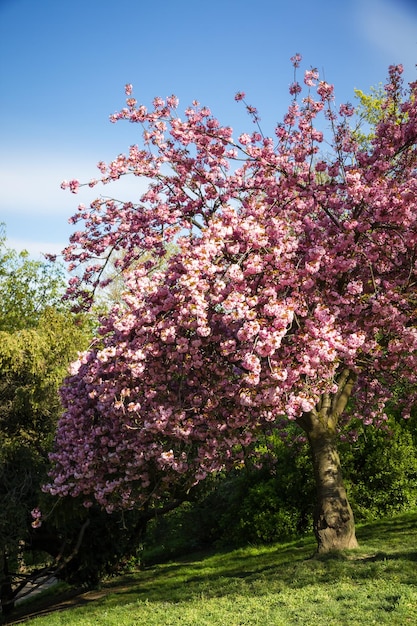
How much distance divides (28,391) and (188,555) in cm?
609

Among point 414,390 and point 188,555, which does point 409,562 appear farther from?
point 188,555

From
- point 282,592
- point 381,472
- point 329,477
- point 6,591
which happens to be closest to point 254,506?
point 381,472

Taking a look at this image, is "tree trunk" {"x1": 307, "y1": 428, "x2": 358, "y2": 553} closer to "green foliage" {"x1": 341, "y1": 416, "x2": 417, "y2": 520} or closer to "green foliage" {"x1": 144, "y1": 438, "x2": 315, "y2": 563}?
"green foliage" {"x1": 144, "y1": 438, "x2": 315, "y2": 563}

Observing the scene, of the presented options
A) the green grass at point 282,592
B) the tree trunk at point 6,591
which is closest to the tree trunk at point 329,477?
the green grass at point 282,592

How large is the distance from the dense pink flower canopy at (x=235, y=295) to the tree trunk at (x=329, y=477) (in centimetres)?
134

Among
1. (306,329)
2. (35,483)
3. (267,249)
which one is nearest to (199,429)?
(306,329)

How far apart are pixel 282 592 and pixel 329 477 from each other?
114 inches

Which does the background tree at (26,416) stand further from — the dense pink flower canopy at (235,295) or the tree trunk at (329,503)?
the tree trunk at (329,503)

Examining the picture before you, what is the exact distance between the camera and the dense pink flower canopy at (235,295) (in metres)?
8.12

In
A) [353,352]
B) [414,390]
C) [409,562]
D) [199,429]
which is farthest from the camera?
[414,390]

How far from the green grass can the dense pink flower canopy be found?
1863 millimetres

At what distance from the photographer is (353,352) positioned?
26.9ft

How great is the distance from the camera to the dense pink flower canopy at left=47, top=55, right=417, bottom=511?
8.12m

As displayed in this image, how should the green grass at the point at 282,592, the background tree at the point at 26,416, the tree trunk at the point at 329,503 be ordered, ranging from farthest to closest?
1. the background tree at the point at 26,416
2. the tree trunk at the point at 329,503
3. the green grass at the point at 282,592
